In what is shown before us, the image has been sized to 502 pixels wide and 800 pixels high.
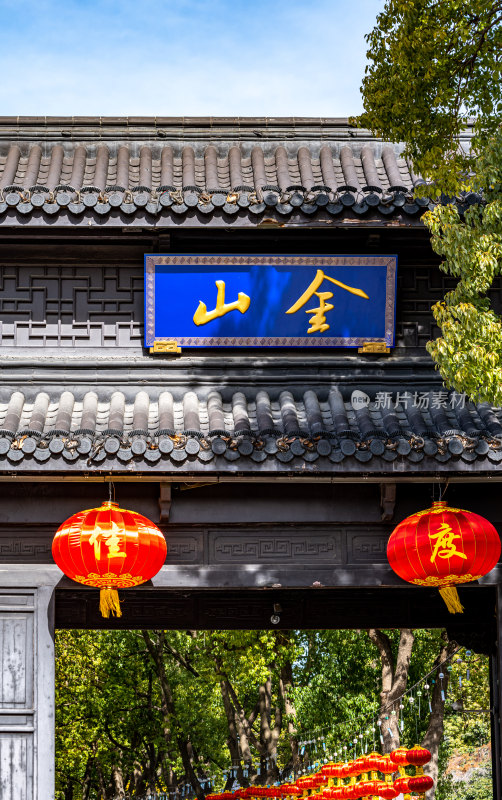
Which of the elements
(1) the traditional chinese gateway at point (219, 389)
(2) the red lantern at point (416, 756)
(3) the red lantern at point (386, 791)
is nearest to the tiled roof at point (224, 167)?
(1) the traditional chinese gateway at point (219, 389)

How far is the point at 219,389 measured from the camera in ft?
27.1

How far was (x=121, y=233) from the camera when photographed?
841 cm

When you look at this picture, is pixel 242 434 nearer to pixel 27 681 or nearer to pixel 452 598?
pixel 452 598

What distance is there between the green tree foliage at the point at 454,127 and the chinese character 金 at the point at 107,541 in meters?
2.57

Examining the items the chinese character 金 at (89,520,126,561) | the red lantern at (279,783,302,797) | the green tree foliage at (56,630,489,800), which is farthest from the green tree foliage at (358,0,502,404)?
the red lantern at (279,783,302,797)

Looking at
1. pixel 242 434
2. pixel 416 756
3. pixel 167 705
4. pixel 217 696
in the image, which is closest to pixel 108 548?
pixel 242 434

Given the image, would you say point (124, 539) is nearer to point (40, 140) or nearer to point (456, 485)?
point (456, 485)

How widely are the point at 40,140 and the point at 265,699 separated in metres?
16.6

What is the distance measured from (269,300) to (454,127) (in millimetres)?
2491

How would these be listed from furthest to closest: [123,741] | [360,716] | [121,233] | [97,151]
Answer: [123,741], [360,716], [97,151], [121,233]

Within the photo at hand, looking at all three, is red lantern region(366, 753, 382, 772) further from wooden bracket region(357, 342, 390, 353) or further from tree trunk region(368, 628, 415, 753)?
wooden bracket region(357, 342, 390, 353)

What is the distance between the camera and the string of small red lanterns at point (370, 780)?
46.0ft

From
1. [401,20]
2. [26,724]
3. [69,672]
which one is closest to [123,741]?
[69,672]

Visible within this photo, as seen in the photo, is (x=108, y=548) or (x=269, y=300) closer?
(x=108, y=548)
